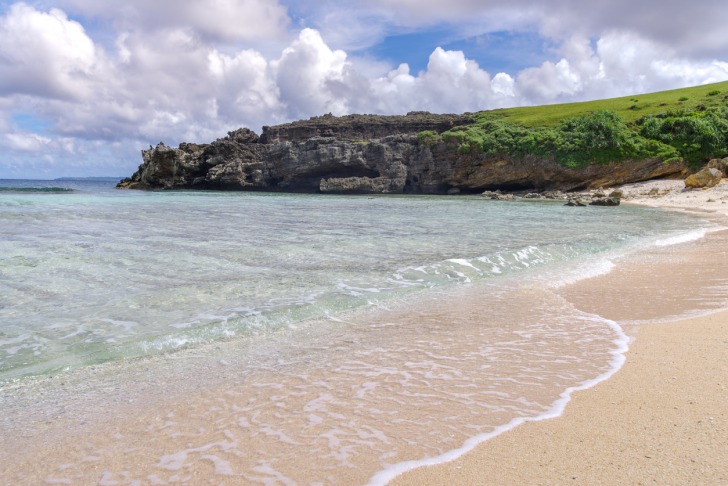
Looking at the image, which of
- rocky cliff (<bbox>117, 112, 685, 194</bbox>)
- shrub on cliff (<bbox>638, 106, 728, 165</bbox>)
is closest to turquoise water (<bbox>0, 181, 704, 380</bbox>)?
shrub on cliff (<bbox>638, 106, 728, 165</bbox>)

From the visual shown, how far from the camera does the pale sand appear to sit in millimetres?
2762

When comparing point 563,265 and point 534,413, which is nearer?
point 534,413

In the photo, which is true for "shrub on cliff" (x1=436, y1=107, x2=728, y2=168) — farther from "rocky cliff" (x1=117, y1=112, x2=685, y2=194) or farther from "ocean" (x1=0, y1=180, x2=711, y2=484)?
"ocean" (x1=0, y1=180, x2=711, y2=484)

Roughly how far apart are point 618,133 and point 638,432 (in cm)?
5086

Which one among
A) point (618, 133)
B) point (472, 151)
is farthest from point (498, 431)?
point (472, 151)

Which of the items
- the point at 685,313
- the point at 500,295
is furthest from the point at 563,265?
the point at 685,313

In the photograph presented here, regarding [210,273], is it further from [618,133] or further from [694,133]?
[694,133]

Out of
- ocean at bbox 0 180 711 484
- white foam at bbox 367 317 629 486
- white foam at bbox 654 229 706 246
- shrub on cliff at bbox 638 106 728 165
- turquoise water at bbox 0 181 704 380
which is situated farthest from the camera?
shrub on cliff at bbox 638 106 728 165

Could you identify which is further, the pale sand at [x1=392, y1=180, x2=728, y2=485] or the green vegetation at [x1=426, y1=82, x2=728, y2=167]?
the green vegetation at [x1=426, y1=82, x2=728, y2=167]

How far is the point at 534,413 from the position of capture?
3625 millimetres

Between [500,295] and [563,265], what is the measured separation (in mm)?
3849

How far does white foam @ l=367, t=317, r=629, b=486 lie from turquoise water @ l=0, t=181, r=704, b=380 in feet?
11.2

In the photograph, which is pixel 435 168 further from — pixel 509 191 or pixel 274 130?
pixel 274 130

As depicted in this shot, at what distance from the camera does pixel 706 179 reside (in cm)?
3706
